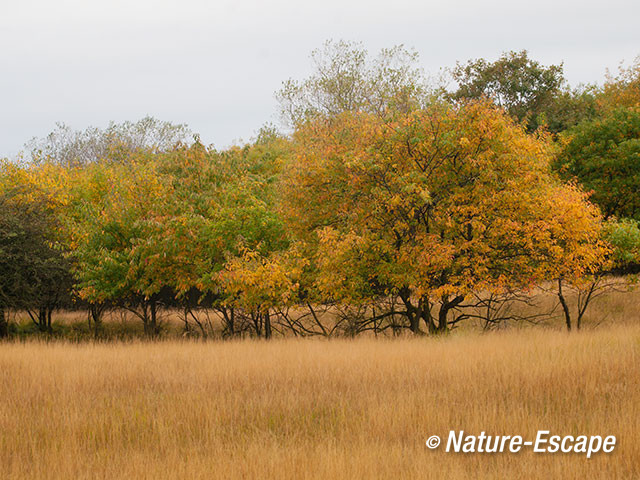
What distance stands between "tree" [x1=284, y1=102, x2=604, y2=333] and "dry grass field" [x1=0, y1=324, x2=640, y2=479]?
533 centimetres

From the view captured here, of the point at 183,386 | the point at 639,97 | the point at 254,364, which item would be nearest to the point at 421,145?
the point at 254,364

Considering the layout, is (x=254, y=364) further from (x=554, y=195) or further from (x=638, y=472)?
(x=554, y=195)

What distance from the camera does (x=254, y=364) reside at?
36.6ft

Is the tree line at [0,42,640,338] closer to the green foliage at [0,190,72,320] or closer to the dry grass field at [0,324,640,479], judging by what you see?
the green foliage at [0,190,72,320]

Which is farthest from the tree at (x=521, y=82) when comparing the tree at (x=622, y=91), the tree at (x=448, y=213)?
the tree at (x=448, y=213)

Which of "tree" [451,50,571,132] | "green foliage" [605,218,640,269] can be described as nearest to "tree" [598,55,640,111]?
"tree" [451,50,571,132]

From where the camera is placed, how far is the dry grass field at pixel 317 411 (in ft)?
19.6

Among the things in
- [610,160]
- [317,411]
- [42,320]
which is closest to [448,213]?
[317,411]

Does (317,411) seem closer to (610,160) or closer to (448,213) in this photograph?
(448,213)

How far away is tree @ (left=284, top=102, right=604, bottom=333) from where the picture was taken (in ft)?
56.3

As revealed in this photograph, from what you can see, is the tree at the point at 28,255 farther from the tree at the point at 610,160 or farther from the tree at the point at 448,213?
the tree at the point at 610,160

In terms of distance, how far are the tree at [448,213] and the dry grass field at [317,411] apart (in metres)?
5.33

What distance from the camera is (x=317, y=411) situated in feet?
26.3

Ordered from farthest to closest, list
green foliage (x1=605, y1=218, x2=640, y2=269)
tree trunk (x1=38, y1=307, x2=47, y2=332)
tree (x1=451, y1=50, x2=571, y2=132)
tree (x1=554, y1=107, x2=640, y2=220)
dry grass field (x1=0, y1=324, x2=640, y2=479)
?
tree (x1=451, y1=50, x2=571, y2=132)
tree (x1=554, y1=107, x2=640, y2=220)
tree trunk (x1=38, y1=307, x2=47, y2=332)
green foliage (x1=605, y1=218, x2=640, y2=269)
dry grass field (x1=0, y1=324, x2=640, y2=479)
